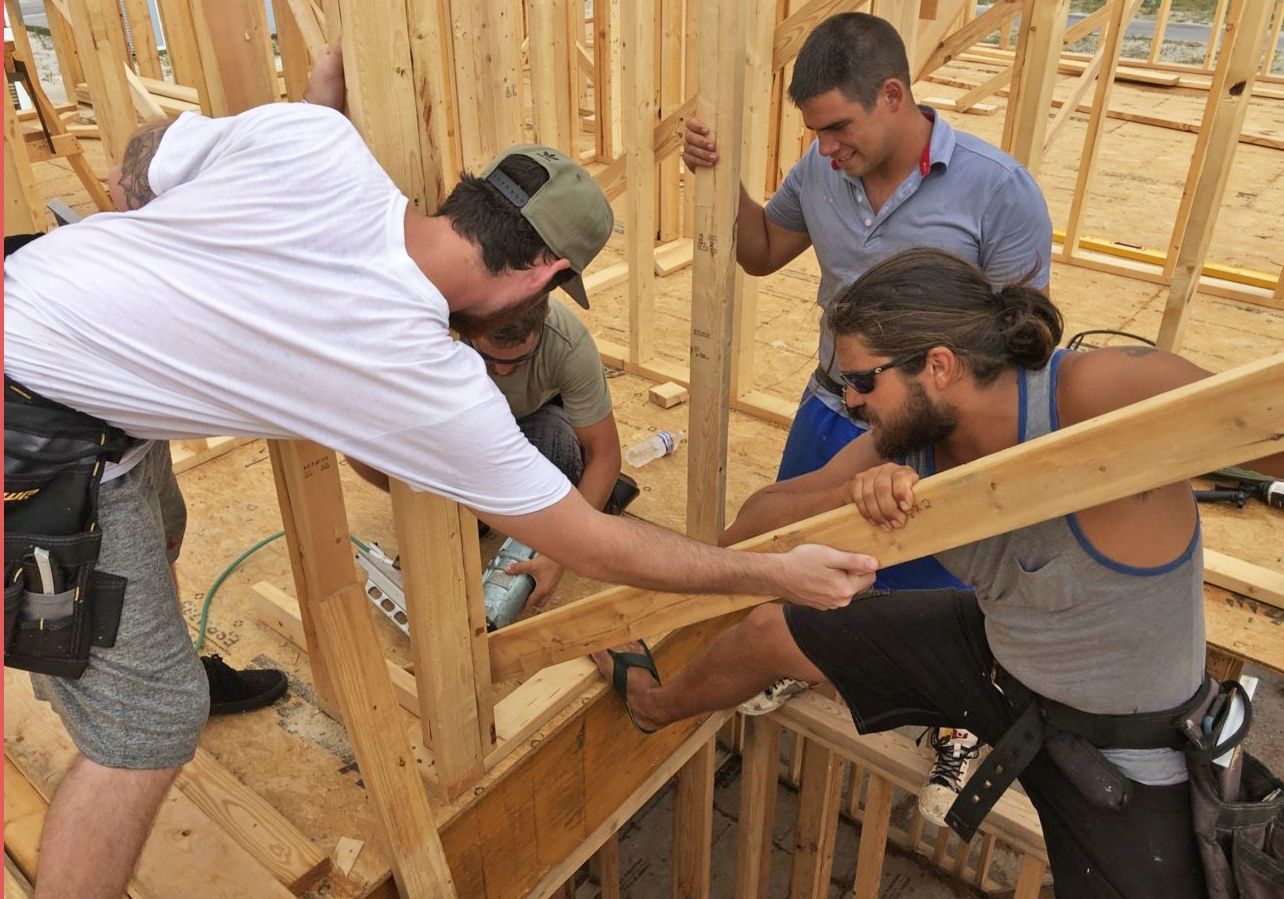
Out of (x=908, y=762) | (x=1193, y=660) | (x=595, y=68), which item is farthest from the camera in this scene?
(x=595, y=68)

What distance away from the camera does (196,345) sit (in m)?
1.62

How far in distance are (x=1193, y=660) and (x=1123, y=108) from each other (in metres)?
9.26

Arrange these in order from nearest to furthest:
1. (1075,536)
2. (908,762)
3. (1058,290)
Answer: (1075,536), (908,762), (1058,290)

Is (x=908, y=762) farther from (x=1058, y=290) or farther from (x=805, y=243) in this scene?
(x=1058, y=290)

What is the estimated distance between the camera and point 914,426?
1989 mm

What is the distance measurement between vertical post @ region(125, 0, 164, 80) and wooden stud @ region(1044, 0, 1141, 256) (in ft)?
17.5

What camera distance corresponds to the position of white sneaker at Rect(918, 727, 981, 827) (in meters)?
2.86

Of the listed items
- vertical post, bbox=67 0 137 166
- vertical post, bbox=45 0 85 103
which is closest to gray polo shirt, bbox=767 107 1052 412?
vertical post, bbox=67 0 137 166

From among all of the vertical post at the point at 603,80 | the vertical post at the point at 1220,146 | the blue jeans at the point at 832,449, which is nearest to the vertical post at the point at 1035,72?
the vertical post at the point at 1220,146

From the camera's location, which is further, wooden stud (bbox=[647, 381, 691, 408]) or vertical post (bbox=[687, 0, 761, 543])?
wooden stud (bbox=[647, 381, 691, 408])

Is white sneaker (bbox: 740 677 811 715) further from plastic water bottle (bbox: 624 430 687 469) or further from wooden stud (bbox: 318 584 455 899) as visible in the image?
wooden stud (bbox: 318 584 455 899)

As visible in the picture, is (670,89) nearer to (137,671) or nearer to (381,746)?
(381,746)

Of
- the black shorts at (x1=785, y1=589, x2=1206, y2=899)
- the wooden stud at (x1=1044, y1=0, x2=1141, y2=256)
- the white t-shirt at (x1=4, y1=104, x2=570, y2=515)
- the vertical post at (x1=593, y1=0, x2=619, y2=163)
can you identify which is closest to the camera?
the white t-shirt at (x1=4, y1=104, x2=570, y2=515)

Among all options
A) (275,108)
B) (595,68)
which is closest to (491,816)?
(275,108)
